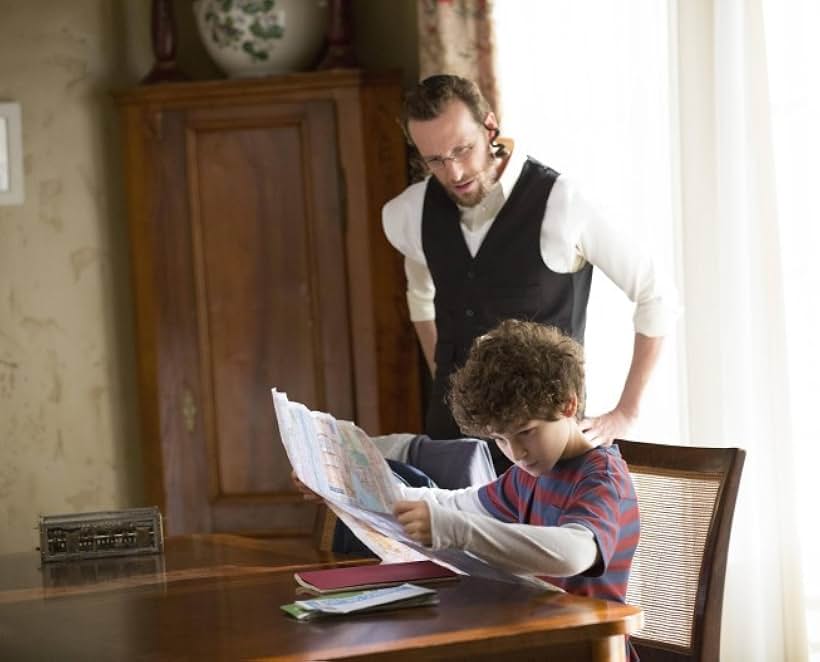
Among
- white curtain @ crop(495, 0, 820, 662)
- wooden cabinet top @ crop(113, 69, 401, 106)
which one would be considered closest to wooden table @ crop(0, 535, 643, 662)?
white curtain @ crop(495, 0, 820, 662)

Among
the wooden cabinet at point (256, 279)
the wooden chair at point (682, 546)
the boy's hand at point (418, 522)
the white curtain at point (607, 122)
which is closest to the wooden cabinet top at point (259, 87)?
the wooden cabinet at point (256, 279)

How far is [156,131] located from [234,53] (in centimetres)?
31

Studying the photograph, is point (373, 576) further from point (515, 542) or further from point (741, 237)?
point (741, 237)

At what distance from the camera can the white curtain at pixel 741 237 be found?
2951 millimetres

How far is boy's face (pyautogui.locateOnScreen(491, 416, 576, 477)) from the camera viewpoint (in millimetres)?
2093

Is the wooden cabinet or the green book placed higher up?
the wooden cabinet

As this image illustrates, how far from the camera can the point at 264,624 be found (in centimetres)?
188

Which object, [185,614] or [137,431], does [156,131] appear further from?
[185,614]

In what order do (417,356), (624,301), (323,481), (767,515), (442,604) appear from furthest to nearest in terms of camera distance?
1. (417,356)
2. (624,301)
3. (767,515)
4. (323,481)
5. (442,604)

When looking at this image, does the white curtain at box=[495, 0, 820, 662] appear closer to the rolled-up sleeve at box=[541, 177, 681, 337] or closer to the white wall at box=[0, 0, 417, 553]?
the rolled-up sleeve at box=[541, 177, 681, 337]

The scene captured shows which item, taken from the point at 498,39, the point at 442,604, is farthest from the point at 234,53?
the point at 442,604

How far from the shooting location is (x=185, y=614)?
6.64 ft

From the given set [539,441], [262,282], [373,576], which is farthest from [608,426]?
[262,282]

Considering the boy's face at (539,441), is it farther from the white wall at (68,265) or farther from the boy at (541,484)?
the white wall at (68,265)
